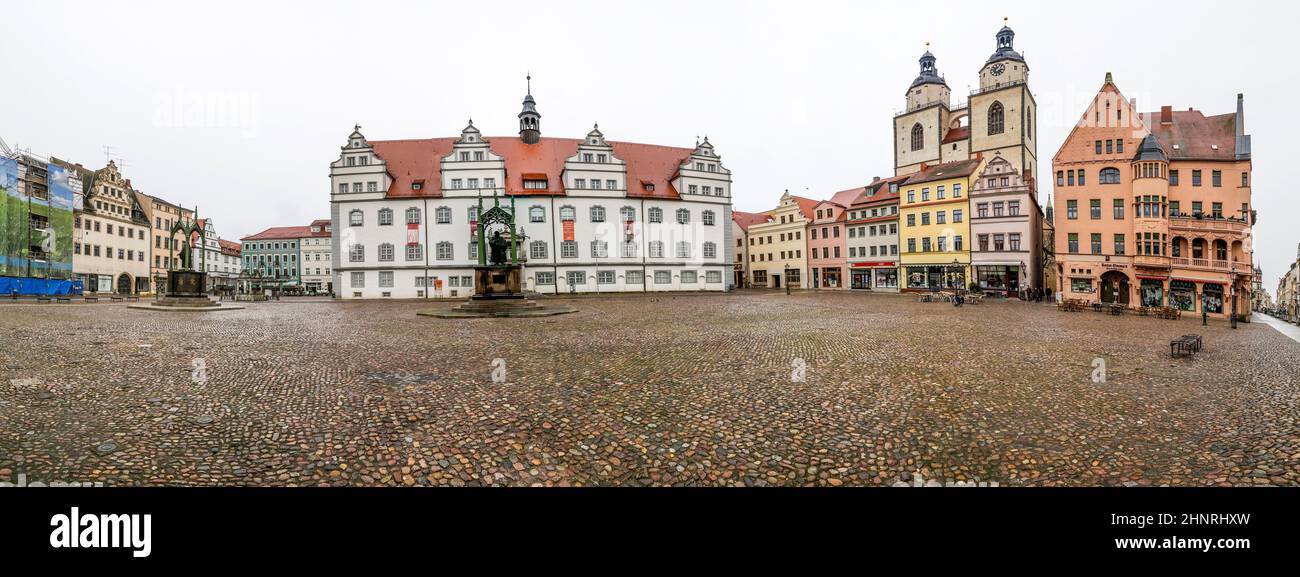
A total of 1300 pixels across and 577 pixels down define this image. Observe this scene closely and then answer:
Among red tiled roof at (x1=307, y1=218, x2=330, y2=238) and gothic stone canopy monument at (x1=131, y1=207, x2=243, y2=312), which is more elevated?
red tiled roof at (x1=307, y1=218, x2=330, y2=238)

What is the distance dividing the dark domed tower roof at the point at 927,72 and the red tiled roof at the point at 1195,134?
27.2 metres

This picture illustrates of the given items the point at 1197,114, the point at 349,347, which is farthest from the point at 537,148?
the point at 1197,114

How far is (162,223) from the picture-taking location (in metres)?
59.7

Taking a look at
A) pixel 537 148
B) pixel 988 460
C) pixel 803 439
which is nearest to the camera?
pixel 988 460

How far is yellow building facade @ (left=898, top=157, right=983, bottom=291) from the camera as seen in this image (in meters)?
42.0

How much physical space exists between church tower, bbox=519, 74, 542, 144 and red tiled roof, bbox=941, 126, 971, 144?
150 feet

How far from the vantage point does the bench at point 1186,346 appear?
34.0ft

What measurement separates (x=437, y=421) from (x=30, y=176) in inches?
2628

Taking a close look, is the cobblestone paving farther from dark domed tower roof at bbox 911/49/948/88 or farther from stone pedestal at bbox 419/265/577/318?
dark domed tower roof at bbox 911/49/948/88

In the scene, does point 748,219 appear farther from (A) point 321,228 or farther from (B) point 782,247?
(A) point 321,228

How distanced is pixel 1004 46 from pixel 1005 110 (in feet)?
26.7

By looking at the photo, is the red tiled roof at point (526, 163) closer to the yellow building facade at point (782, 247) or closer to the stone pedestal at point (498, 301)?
the yellow building facade at point (782, 247)

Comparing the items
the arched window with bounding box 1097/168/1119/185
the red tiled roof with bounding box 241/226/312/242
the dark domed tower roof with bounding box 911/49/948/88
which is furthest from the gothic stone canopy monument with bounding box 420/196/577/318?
the red tiled roof with bounding box 241/226/312/242

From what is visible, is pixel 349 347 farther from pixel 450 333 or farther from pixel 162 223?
pixel 162 223
